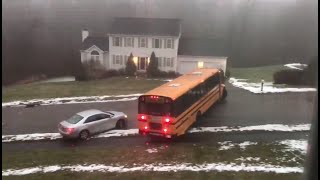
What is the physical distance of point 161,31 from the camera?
2.50 meters

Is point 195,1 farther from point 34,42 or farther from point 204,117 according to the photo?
point 34,42

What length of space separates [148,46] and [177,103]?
0.51 meters

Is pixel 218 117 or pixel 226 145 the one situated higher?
pixel 218 117

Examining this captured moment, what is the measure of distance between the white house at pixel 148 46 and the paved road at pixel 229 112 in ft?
0.87

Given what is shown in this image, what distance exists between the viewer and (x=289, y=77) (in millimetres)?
2494

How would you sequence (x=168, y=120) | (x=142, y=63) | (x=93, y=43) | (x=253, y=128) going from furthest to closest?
(x=168, y=120) → (x=253, y=128) → (x=142, y=63) → (x=93, y=43)

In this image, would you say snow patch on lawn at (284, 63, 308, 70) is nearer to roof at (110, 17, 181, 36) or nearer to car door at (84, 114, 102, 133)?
roof at (110, 17, 181, 36)

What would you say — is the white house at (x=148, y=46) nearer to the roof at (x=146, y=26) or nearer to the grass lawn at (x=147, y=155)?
the roof at (x=146, y=26)

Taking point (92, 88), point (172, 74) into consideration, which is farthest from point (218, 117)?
point (92, 88)

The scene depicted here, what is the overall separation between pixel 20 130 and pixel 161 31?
1080 mm

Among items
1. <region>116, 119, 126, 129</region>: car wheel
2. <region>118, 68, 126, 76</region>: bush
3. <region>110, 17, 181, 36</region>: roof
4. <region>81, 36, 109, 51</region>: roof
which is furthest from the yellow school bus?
<region>81, 36, 109, 51</region>: roof

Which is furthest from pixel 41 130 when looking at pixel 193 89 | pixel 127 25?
pixel 193 89

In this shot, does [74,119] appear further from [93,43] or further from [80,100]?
[93,43]

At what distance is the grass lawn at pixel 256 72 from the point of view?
246 cm
